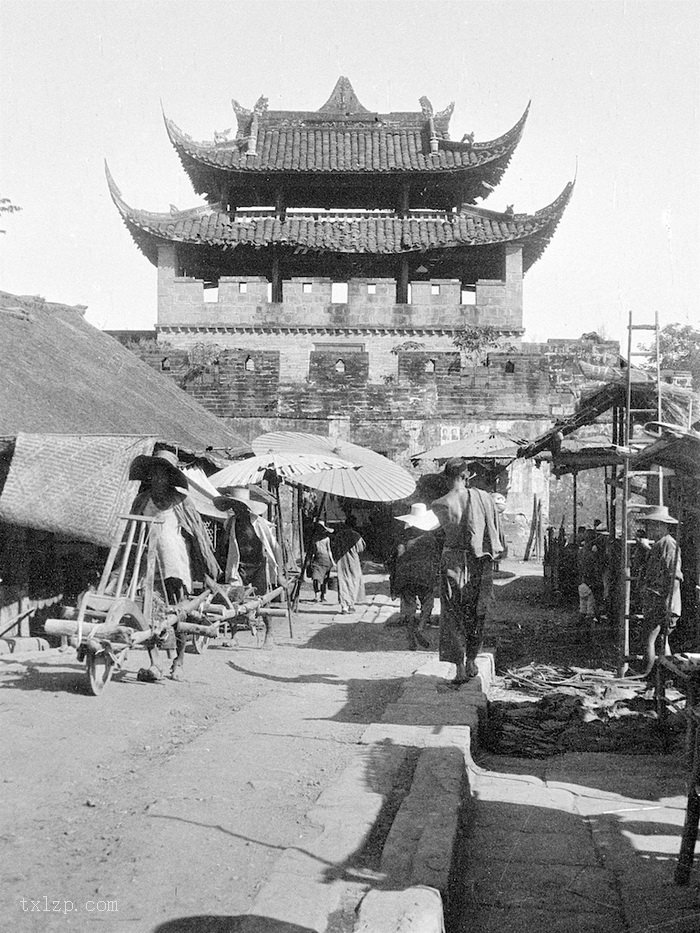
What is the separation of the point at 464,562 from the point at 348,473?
3833mm

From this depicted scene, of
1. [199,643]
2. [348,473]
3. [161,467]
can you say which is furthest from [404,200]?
[161,467]

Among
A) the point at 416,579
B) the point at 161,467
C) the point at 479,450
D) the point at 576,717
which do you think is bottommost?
the point at 576,717

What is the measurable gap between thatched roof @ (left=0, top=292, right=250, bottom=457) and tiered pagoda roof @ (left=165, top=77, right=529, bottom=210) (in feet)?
39.3

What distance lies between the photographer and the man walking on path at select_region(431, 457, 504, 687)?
6.62 meters

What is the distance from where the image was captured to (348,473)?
10.3 m

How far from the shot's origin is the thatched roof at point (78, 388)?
870 cm

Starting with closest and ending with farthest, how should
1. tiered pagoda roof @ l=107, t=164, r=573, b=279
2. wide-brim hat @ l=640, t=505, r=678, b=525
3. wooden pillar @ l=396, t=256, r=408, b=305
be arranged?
1. wide-brim hat @ l=640, t=505, r=678, b=525
2. tiered pagoda roof @ l=107, t=164, r=573, b=279
3. wooden pillar @ l=396, t=256, r=408, b=305

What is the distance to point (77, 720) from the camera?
17.8 feet

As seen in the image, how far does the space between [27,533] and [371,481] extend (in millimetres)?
3859

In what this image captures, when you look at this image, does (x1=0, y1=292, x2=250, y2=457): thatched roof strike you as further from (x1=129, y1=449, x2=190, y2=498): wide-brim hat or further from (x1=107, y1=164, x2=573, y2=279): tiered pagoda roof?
(x1=107, y1=164, x2=573, y2=279): tiered pagoda roof

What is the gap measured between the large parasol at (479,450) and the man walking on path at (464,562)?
A: 26.4ft

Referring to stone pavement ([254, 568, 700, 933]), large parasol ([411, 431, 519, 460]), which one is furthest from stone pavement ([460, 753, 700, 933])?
large parasol ([411, 431, 519, 460])

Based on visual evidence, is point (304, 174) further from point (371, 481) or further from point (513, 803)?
point (513, 803)

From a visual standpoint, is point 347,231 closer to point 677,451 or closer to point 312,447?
point 312,447
